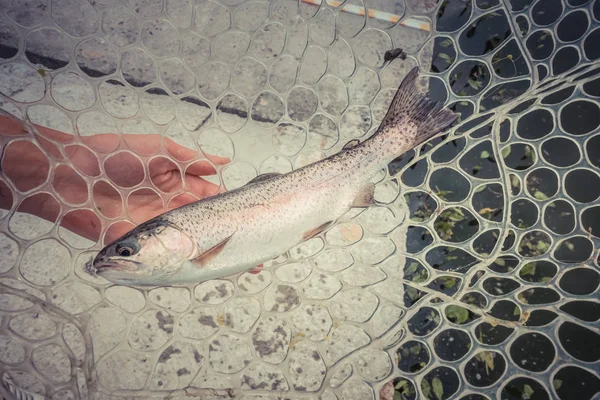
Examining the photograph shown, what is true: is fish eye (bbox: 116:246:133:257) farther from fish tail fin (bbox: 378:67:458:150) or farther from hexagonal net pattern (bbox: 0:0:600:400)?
fish tail fin (bbox: 378:67:458:150)

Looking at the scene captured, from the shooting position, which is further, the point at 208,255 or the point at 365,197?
the point at 365,197

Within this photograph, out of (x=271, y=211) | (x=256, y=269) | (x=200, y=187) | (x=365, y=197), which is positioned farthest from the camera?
(x=200, y=187)

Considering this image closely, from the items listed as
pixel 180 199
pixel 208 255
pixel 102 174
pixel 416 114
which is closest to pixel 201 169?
pixel 180 199

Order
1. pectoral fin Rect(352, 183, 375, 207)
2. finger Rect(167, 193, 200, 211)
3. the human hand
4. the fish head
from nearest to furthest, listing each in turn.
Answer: the fish head
pectoral fin Rect(352, 183, 375, 207)
the human hand
finger Rect(167, 193, 200, 211)

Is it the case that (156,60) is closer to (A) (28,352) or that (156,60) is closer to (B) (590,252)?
(A) (28,352)

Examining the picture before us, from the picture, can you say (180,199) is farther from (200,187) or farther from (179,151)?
(179,151)

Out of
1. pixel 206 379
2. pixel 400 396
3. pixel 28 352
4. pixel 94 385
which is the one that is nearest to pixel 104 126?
pixel 28 352

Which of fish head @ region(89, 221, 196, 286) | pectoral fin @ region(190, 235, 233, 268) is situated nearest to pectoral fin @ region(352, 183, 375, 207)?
pectoral fin @ region(190, 235, 233, 268)

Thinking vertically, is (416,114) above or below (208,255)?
above

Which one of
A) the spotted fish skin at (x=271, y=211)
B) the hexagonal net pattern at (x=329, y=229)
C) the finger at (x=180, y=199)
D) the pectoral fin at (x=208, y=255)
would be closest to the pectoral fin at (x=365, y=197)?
the spotted fish skin at (x=271, y=211)
